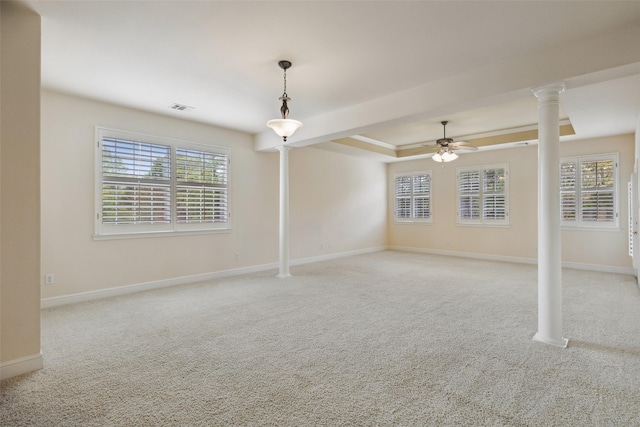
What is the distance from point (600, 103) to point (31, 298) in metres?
6.52

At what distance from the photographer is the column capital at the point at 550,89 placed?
3036 mm

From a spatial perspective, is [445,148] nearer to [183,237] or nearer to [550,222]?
[550,222]

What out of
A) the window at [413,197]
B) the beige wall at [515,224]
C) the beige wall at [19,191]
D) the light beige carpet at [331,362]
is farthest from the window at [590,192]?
the beige wall at [19,191]

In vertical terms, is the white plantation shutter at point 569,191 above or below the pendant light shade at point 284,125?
below

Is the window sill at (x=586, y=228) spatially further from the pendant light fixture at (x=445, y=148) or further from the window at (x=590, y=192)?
the pendant light fixture at (x=445, y=148)

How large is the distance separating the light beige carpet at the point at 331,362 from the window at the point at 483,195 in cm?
309

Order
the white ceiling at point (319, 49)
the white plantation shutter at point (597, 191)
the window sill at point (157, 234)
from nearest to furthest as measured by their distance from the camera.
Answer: the white ceiling at point (319, 49) → the window sill at point (157, 234) → the white plantation shutter at point (597, 191)

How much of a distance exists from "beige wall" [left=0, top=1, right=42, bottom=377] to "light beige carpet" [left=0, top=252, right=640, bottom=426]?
1.01 ft

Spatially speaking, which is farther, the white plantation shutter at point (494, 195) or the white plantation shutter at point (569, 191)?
the white plantation shutter at point (494, 195)

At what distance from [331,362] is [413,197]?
7.25 meters

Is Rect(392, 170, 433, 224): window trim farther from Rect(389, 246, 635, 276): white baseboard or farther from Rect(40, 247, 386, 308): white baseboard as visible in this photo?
Rect(40, 247, 386, 308): white baseboard

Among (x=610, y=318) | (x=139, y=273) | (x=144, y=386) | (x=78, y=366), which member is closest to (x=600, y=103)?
(x=610, y=318)

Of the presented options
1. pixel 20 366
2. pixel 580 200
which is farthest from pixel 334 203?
pixel 20 366

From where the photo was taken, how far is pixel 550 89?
121 inches
